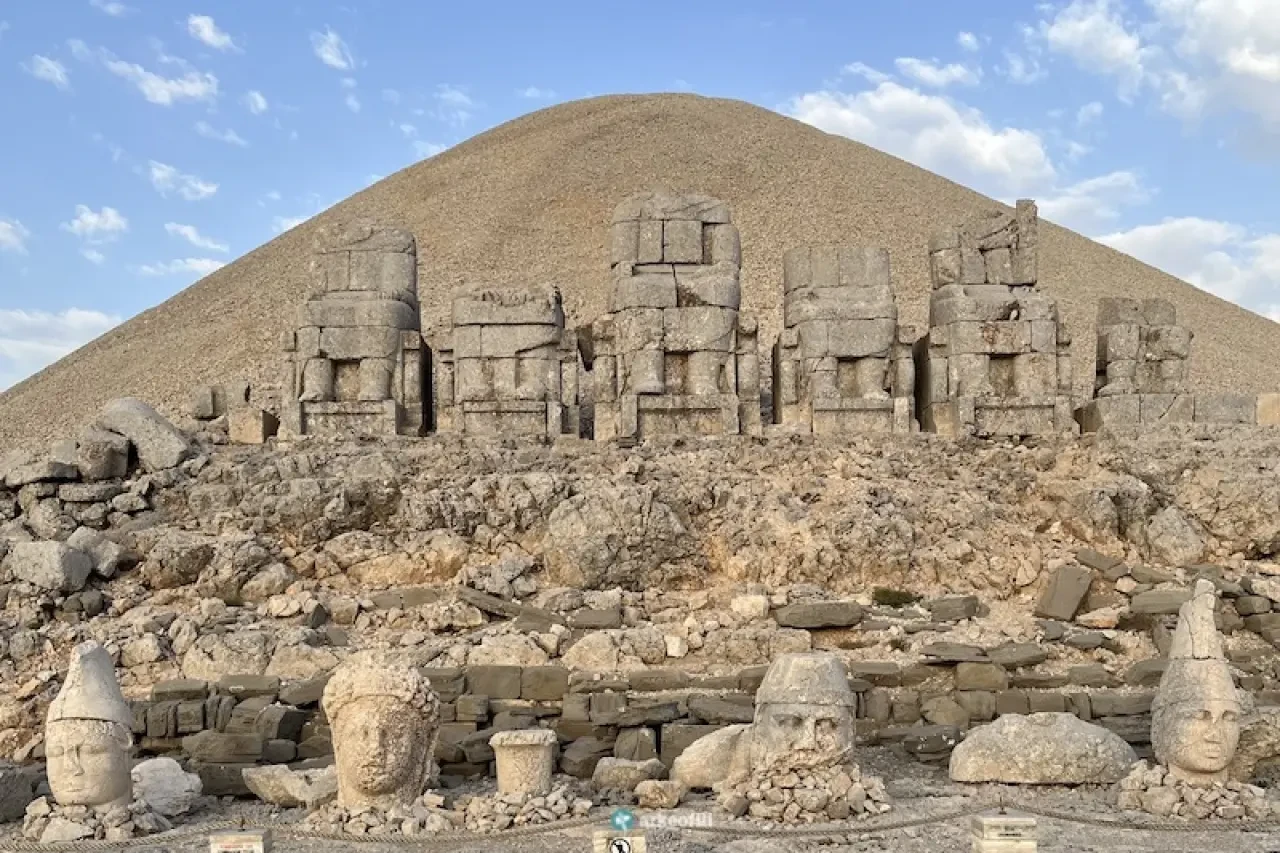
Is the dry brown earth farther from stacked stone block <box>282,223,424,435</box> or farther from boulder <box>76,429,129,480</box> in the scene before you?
boulder <box>76,429,129,480</box>

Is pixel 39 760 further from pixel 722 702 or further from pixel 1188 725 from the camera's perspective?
pixel 1188 725

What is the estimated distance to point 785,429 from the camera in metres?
13.9

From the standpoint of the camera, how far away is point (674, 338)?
14.3m

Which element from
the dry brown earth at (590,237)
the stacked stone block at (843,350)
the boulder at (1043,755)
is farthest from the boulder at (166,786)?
the dry brown earth at (590,237)

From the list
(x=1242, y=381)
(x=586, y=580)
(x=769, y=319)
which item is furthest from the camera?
(x=1242, y=381)

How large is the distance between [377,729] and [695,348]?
25.4 ft

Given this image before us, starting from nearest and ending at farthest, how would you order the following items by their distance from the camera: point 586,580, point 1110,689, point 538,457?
point 1110,689 < point 586,580 < point 538,457

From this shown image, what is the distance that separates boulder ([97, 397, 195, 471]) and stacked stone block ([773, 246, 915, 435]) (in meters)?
6.69

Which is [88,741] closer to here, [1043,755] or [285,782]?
[285,782]

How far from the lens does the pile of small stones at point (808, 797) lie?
7309 mm

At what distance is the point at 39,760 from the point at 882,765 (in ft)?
20.4

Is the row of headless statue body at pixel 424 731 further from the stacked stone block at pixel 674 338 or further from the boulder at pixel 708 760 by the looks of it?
the stacked stone block at pixel 674 338

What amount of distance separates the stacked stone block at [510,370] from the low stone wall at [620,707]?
4.70 metres

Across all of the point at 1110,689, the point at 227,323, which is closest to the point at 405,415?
the point at 1110,689
